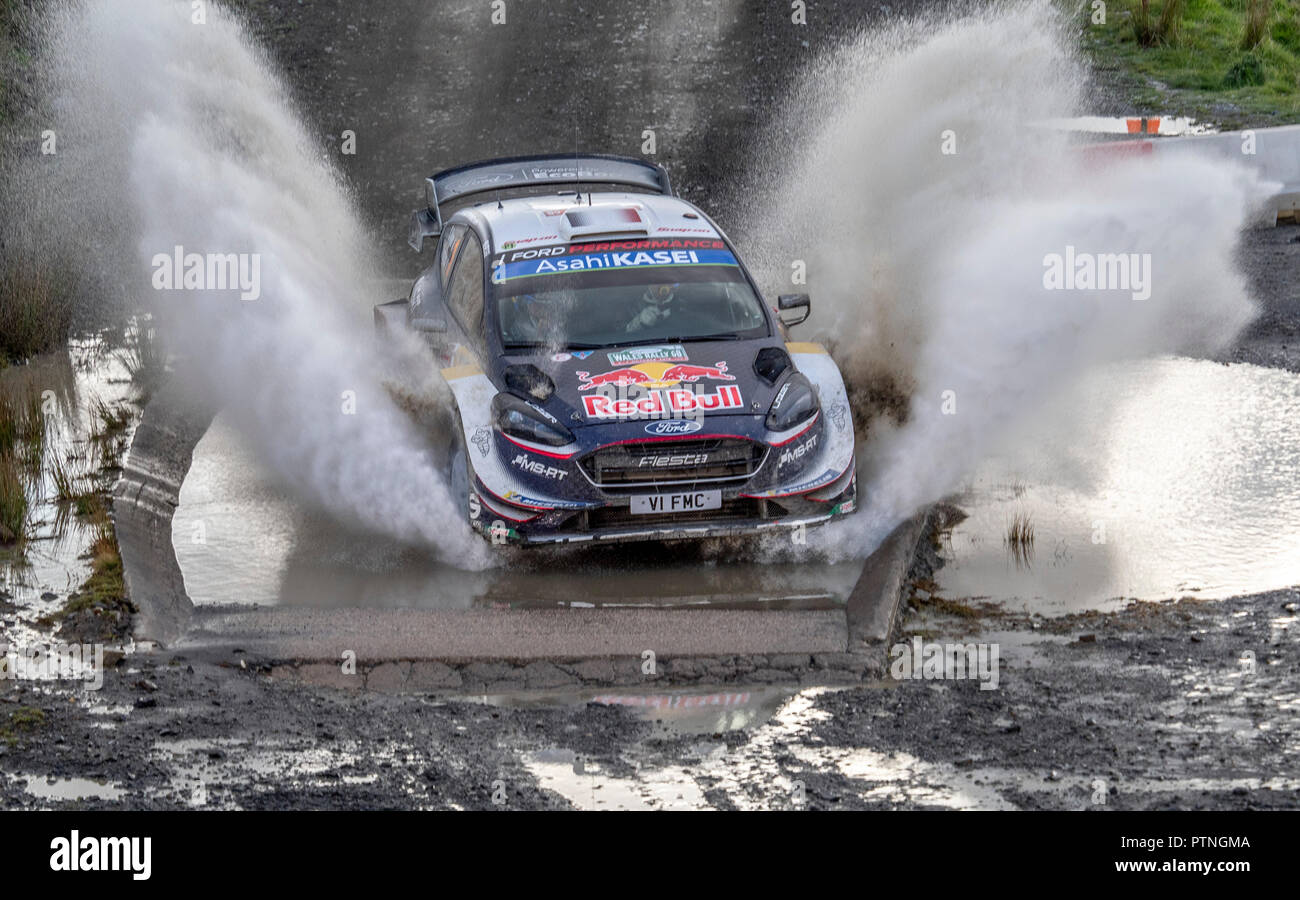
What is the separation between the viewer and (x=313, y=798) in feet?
19.5

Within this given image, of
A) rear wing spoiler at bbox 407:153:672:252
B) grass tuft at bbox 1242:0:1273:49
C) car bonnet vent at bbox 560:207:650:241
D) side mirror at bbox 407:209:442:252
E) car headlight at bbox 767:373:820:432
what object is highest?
grass tuft at bbox 1242:0:1273:49

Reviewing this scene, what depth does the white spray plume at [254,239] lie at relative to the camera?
386 inches

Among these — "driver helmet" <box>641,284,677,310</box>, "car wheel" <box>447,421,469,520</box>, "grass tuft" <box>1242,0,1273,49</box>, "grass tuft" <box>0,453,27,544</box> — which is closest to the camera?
"car wheel" <box>447,421,469,520</box>

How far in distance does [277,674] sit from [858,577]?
3.18 m

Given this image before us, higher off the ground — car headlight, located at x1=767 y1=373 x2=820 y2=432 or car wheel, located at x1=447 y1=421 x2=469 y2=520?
car headlight, located at x1=767 y1=373 x2=820 y2=432

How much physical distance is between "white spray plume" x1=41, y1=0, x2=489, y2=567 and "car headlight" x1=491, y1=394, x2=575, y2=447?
63 centimetres

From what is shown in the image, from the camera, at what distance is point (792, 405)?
9.16 meters

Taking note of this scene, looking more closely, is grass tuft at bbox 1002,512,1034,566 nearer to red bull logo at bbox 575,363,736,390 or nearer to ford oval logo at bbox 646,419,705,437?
red bull logo at bbox 575,363,736,390

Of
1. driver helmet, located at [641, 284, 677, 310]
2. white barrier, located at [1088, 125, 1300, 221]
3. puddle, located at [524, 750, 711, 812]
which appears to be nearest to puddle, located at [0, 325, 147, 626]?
puddle, located at [524, 750, 711, 812]

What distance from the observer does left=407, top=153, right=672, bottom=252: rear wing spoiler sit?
12164mm

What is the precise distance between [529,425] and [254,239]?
493 centimetres

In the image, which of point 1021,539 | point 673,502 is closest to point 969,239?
point 1021,539

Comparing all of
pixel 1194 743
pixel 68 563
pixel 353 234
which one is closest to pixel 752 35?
pixel 353 234

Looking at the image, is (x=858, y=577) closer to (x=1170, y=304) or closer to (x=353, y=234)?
(x=1170, y=304)
